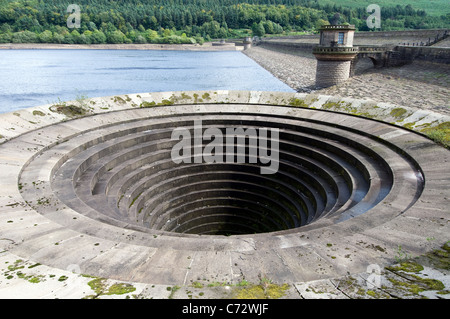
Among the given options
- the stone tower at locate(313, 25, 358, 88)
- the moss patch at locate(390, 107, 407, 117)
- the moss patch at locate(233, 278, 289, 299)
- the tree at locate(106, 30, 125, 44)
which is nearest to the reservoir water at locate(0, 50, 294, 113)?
the stone tower at locate(313, 25, 358, 88)

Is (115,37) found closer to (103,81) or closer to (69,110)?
(103,81)

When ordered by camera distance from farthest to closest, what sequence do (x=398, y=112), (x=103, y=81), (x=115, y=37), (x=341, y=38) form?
1. (x=115, y=37)
2. (x=103, y=81)
3. (x=341, y=38)
4. (x=398, y=112)

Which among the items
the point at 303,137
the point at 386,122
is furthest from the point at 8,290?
the point at 386,122

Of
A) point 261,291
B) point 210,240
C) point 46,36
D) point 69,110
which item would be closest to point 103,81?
point 69,110

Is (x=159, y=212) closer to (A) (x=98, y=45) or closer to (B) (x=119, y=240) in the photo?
(B) (x=119, y=240)


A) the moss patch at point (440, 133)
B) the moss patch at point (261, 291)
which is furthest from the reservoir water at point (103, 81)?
the moss patch at point (261, 291)

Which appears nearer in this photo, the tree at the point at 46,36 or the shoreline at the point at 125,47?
the shoreline at the point at 125,47

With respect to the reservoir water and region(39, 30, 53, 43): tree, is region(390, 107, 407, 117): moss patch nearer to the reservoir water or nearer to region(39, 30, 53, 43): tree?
the reservoir water

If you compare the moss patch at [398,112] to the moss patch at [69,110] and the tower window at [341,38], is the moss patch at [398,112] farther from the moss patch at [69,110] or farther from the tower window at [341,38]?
the tower window at [341,38]

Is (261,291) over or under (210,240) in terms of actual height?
over
